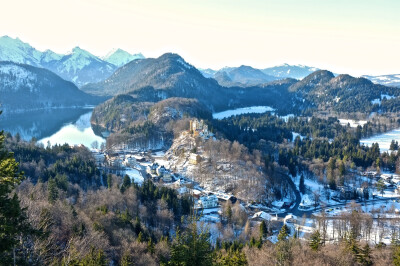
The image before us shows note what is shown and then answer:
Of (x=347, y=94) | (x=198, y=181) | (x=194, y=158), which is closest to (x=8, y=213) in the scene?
(x=198, y=181)

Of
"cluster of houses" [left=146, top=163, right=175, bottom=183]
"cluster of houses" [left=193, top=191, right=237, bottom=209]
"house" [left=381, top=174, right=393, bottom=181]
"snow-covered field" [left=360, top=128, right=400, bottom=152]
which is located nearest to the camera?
"cluster of houses" [left=193, top=191, right=237, bottom=209]

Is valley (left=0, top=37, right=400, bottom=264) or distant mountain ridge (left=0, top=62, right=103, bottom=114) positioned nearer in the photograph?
valley (left=0, top=37, right=400, bottom=264)

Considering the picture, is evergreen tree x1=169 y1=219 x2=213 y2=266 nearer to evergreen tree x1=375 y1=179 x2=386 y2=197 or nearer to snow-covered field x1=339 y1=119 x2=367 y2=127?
evergreen tree x1=375 y1=179 x2=386 y2=197

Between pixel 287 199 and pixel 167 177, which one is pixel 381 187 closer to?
pixel 287 199

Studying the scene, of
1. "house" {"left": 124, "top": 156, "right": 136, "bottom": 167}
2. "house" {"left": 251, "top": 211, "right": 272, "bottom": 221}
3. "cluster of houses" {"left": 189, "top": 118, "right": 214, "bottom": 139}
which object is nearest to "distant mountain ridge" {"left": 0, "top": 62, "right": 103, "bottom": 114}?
"house" {"left": 124, "top": 156, "right": 136, "bottom": 167}

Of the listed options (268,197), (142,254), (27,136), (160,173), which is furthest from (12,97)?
(142,254)

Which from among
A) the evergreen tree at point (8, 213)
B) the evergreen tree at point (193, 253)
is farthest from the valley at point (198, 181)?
the evergreen tree at point (8, 213)
